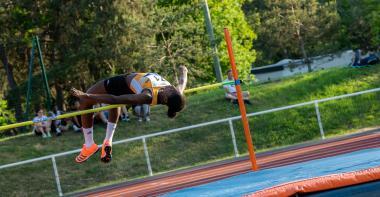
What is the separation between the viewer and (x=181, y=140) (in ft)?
49.2

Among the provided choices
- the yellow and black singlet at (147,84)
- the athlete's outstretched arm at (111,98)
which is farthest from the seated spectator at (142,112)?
the athlete's outstretched arm at (111,98)

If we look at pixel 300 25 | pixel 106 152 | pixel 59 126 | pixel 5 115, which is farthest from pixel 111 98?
pixel 300 25

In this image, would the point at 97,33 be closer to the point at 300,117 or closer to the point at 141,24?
the point at 141,24

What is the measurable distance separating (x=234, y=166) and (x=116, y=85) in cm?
553

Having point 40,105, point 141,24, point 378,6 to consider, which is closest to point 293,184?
point 141,24

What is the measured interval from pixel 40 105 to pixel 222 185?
65.5 feet

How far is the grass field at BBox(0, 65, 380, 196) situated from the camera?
45.1 ft

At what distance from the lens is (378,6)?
3062cm

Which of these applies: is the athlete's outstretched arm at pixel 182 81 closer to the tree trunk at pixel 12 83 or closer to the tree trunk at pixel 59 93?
the tree trunk at pixel 12 83

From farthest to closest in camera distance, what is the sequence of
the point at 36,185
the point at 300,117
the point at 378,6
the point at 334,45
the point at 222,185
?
the point at 334,45
the point at 378,6
the point at 300,117
the point at 36,185
the point at 222,185

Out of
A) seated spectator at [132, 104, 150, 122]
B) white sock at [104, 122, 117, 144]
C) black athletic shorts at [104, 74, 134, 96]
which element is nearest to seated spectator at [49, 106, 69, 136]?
seated spectator at [132, 104, 150, 122]

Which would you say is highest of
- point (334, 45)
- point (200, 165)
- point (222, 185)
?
point (222, 185)

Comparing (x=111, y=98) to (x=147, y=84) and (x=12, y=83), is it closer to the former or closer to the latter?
(x=147, y=84)

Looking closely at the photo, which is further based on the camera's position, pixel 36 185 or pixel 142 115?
pixel 142 115
